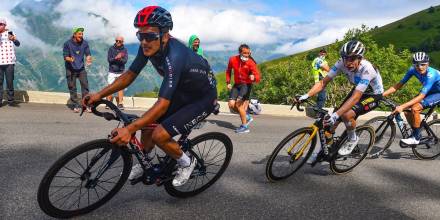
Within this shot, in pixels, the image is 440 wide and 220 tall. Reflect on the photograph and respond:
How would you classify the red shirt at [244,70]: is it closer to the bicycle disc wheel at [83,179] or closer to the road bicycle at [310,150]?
the road bicycle at [310,150]

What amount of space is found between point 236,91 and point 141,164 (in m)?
5.49

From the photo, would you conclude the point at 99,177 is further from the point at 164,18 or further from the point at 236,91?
the point at 236,91

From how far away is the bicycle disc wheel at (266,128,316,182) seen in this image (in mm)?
5574

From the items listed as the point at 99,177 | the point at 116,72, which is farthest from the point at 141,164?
the point at 116,72

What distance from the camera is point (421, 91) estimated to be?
725 centimetres

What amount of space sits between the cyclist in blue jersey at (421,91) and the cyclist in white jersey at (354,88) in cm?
99

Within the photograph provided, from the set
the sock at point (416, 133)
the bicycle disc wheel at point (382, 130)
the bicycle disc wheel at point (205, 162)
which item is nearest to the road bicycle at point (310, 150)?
the bicycle disc wheel at point (205, 162)

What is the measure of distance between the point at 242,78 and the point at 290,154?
3978 mm

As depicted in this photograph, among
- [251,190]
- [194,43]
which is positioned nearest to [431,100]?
[251,190]

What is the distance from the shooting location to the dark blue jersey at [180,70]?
150 inches

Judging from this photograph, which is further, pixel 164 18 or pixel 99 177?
pixel 99 177

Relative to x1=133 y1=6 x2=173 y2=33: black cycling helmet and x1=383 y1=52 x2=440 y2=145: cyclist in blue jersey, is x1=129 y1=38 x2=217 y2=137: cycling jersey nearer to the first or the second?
x1=133 y1=6 x2=173 y2=33: black cycling helmet

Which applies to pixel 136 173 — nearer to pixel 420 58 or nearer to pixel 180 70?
pixel 180 70

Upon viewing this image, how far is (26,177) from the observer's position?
530 centimetres
